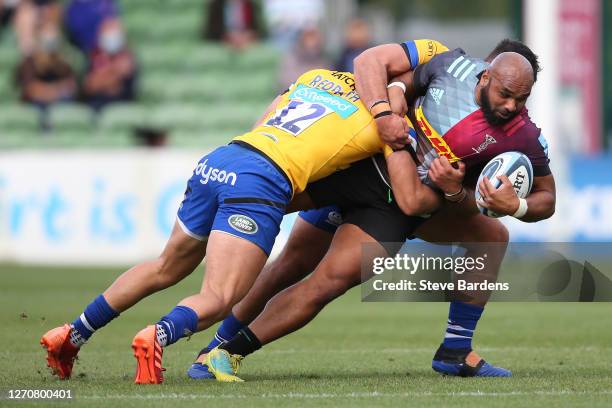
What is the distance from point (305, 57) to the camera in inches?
766

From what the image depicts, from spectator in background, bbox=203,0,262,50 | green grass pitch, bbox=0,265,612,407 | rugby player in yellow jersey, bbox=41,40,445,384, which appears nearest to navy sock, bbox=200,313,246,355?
green grass pitch, bbox=0,265,612,407

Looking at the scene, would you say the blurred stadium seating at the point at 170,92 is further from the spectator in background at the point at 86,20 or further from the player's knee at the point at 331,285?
the player's knee at the point at 331,285

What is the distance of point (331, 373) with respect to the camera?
780cm

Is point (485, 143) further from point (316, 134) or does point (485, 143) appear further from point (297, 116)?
point (297, 116)

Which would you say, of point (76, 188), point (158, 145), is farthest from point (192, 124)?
point (76, 188)

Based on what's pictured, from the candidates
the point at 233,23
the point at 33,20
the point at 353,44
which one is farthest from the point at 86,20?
the point at 353,44

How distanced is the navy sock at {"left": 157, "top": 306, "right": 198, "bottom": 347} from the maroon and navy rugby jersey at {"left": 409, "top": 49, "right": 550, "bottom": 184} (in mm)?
1544

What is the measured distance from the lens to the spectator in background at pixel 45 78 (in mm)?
19781

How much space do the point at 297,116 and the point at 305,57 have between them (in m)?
12.3

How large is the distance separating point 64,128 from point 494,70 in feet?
44.2

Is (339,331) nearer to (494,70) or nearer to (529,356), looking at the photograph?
(529,356)

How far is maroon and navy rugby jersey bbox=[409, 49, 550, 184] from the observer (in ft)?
23.6

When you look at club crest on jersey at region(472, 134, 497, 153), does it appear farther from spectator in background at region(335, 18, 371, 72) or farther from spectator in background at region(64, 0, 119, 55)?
spectator in background at region(64, 0, 119, 55)

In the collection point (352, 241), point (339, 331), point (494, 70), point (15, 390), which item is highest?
point (494, 70)
